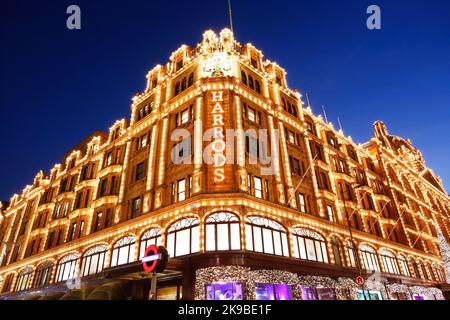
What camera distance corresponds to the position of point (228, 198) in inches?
888

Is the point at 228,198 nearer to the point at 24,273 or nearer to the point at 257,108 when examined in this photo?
the point at 257,108

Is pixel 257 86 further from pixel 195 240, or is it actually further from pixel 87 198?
pixel 87 198

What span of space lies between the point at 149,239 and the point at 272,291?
10699mm

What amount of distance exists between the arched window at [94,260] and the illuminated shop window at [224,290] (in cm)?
1364

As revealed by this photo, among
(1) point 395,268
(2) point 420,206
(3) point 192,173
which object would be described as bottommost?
(1) point 395,268

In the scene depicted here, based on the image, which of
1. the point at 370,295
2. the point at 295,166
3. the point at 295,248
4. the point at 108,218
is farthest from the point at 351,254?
the point at 108,218

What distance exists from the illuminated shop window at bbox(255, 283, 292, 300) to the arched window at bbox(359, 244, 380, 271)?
13.9 m

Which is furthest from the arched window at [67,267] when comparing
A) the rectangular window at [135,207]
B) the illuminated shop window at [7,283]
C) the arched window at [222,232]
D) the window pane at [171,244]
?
the arched window at [222,232]

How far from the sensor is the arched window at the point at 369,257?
3245cm

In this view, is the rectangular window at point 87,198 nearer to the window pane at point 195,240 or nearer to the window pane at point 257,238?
the window pane at point 195,240

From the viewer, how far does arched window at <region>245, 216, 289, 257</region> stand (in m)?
22.3

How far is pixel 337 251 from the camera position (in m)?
29.3

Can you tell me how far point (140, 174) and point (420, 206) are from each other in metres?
47.3
